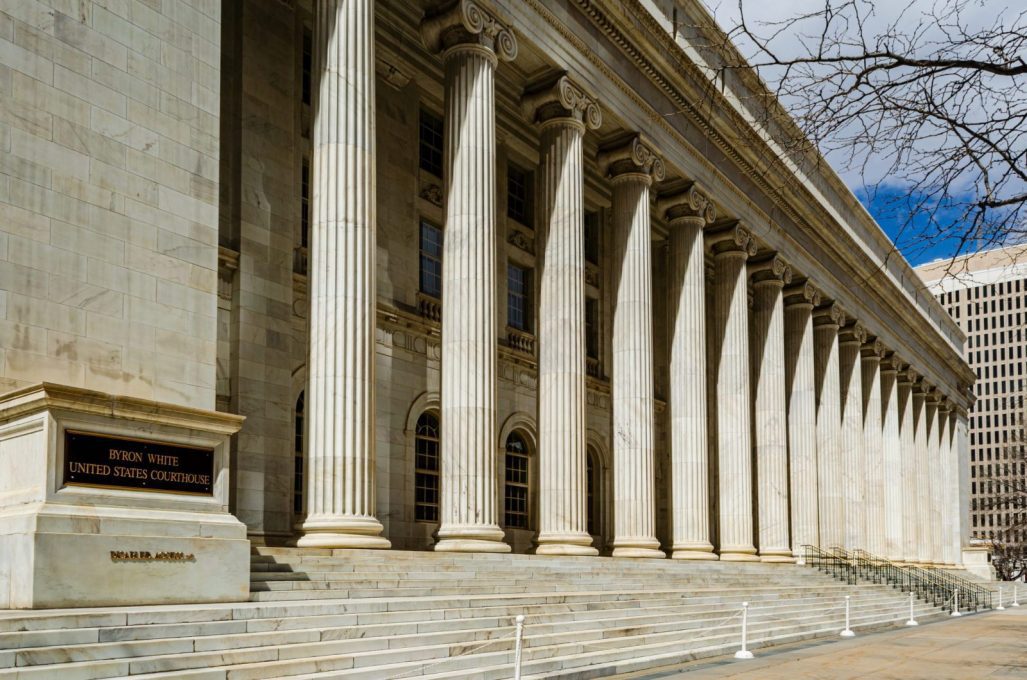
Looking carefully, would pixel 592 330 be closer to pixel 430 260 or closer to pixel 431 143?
pixel 430 260

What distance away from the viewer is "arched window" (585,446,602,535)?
119 feet

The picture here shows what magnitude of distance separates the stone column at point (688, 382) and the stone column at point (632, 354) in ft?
8.22

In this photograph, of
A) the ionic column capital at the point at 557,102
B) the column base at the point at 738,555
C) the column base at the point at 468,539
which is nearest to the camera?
the column base at the point at 468,539

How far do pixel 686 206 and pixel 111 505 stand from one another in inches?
909

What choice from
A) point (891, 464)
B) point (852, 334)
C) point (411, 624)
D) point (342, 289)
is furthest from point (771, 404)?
point (411, 624)

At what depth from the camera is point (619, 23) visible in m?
26.5

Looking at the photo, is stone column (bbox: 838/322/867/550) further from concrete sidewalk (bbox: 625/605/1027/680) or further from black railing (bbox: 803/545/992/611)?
concrete sidewalk (bbox: 625/605/1027/680)

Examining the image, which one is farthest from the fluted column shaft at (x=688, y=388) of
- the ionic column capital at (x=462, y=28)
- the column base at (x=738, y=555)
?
the ionic column capital at (x=462, y=28)

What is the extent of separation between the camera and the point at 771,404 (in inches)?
1460

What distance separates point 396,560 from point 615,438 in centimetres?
1095

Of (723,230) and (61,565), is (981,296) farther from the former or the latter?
(61,565)

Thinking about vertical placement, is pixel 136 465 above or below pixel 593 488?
above

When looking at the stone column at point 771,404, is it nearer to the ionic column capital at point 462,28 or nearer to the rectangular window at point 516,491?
the rectangular window at point 516,491

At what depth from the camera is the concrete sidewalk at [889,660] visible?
15898mm
